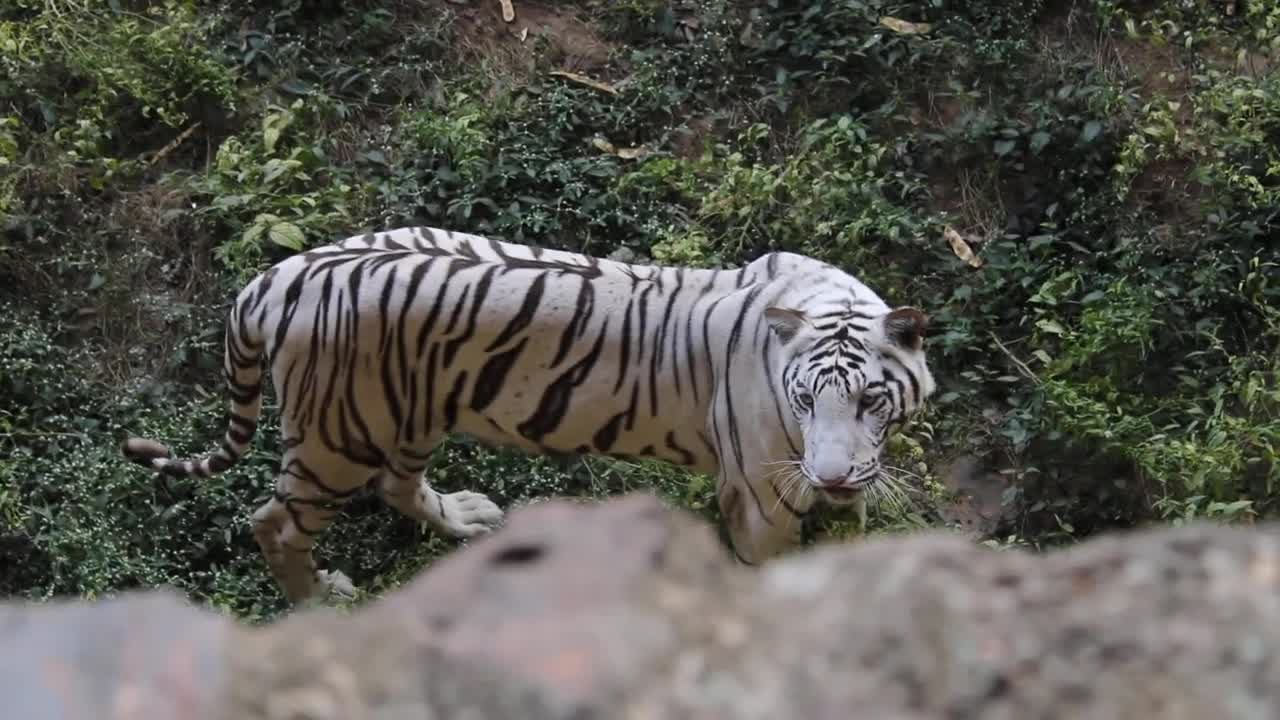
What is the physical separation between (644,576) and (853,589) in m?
0.18

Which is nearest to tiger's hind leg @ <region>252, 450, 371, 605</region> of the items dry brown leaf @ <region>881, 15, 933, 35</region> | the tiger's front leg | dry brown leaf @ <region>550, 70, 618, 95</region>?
the tiger's front leg

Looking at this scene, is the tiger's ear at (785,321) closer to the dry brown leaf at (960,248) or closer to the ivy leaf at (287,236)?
the dry brown leaf at (960,248)

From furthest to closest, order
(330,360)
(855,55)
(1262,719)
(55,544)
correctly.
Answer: (855,55), (55,544), (330,360), (1262,719)

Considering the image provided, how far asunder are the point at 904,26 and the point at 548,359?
3.08 metres

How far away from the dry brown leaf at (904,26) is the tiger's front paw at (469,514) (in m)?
2.96

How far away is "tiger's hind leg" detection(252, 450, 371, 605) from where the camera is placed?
4496 mm

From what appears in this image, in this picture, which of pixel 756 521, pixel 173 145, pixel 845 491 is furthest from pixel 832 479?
pixel 173 145

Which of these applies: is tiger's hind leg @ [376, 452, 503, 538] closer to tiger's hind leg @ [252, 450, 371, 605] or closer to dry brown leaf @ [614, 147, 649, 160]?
tiger's hind leg @ [252, 450, 371, 605]

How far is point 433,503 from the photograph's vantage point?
499cm

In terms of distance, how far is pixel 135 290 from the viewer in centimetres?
590

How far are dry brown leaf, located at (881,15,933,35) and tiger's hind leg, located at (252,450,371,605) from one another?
11.1 feet

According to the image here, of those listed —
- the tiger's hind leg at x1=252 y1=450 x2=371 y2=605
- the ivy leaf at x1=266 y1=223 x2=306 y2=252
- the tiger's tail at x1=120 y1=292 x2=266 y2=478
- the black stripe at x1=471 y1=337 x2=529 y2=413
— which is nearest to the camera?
the black stripe at x1=471 y1=337 x2=529 y2=413

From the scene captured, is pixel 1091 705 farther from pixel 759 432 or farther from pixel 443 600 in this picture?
pixel 759 432

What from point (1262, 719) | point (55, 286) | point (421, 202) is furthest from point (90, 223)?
point (1262, 719)
